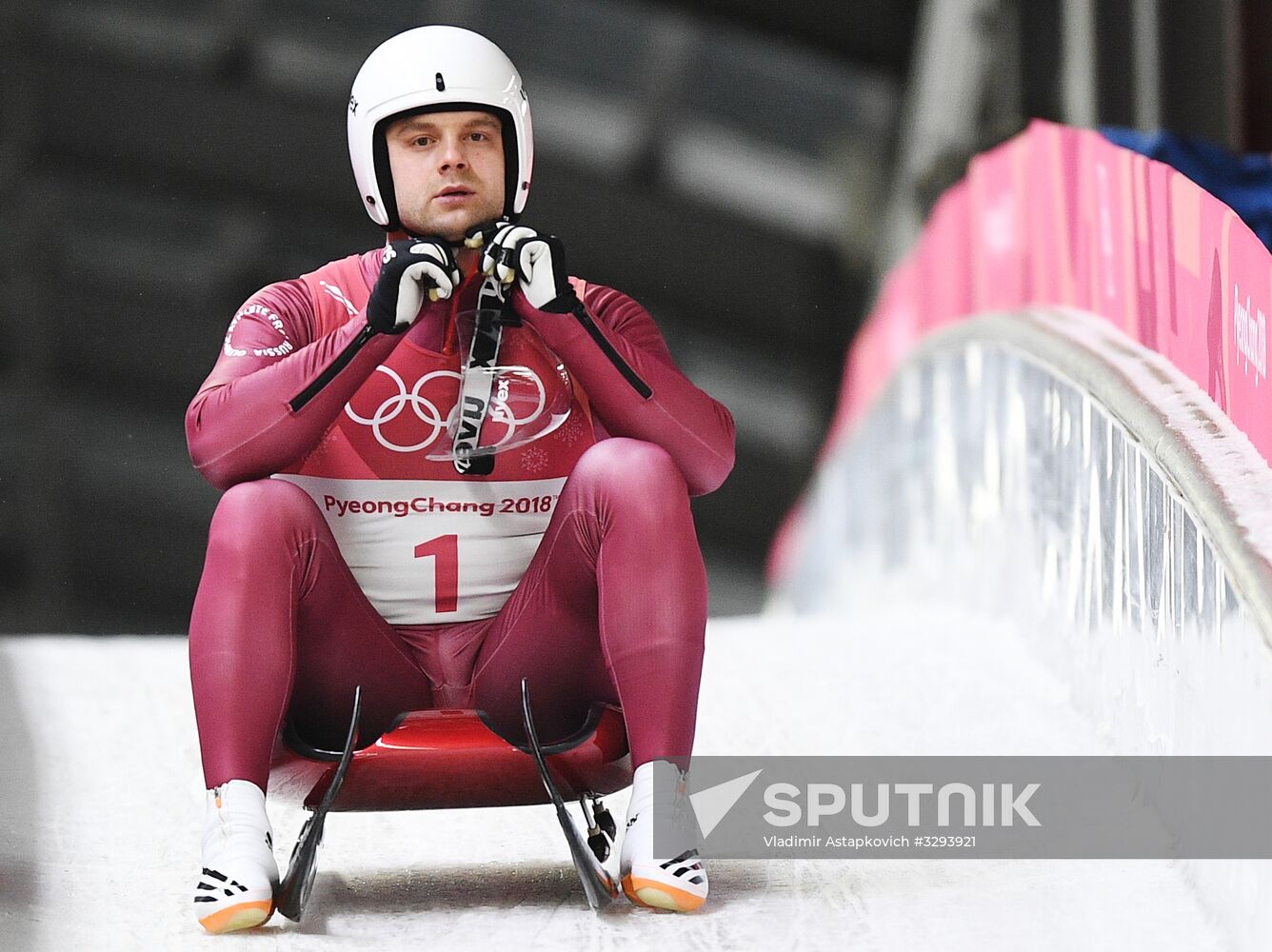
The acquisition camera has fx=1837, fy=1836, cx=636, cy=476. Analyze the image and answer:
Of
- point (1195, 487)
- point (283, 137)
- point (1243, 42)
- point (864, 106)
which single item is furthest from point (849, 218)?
point (1195, 487)

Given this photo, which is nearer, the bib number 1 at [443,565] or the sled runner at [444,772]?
the sled runner at [444,772]

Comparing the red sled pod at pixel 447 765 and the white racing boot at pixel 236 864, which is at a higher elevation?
the red sled pod at pixel 447 765

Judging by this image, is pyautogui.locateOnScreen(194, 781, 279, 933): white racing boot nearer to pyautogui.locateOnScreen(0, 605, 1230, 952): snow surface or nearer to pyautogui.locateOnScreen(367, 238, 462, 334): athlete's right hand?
pyautogui.locateOnScreen(0, 605, 1230, 952): snow surface

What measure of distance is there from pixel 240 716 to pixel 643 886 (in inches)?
19.7

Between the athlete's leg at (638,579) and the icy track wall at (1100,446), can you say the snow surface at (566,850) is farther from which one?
the athlete's leg at (638,579)

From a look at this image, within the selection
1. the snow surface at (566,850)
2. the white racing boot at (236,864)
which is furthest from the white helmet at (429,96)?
the snow surface at (566,850)

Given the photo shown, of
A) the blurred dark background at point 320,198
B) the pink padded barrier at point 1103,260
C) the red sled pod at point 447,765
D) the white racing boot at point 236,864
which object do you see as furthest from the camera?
the blurred dark background at point 320,198

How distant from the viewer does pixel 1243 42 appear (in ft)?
16.0

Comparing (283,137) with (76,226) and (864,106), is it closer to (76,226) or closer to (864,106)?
(76,226)

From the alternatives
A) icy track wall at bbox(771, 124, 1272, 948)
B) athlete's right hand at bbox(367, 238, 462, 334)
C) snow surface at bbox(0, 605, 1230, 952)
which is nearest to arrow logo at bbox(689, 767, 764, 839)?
snow surface at bbox(0, 605, 1230, 952)

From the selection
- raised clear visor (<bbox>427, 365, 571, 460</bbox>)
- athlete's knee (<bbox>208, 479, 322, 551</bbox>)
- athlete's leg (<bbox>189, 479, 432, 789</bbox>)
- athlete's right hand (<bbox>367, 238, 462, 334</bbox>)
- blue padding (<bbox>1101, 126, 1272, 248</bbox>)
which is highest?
blue padding (<bbox>1101, 126, 1272, 248</bbox>)

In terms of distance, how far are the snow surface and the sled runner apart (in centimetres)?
8

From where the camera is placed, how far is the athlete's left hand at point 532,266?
7.19ft

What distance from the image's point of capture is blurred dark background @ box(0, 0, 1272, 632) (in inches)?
278
